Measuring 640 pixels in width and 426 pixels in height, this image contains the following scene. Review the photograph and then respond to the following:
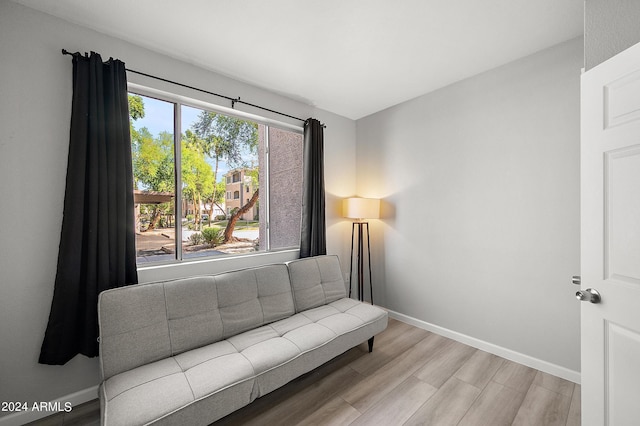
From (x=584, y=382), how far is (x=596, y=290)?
48 centimetres

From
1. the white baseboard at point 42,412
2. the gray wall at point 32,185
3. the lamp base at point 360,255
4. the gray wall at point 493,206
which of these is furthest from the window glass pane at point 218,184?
the gray wall at point 493,206

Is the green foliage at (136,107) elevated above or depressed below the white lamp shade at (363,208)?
above

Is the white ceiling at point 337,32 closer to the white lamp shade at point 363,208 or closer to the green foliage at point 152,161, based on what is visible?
the green foliage at point 152,161

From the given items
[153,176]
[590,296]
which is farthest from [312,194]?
[590,296]

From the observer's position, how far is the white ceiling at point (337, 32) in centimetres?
165

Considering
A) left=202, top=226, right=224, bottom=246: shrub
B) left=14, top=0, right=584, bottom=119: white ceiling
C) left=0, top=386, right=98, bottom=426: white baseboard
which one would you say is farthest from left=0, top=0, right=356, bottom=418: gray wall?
left=202, top=226, right=224, bottom=246: shrub

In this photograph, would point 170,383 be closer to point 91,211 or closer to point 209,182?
point 91,211

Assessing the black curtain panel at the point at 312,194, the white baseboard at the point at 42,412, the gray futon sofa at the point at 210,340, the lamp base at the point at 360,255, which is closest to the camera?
the gray futon sofa at the point at 210,340

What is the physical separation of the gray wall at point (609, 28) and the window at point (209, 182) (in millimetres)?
2507

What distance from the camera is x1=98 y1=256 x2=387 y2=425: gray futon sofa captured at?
133 centimetres

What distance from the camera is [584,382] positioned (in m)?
1.25

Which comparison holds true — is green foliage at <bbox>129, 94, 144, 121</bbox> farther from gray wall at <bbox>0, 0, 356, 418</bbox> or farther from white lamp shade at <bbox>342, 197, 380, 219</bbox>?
white lamp shade at <bbox>342, 197, 380, 219</bbox>

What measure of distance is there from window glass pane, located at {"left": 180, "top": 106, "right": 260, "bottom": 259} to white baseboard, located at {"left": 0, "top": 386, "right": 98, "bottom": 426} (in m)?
1.11

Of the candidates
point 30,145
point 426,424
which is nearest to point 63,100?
point 30,145
